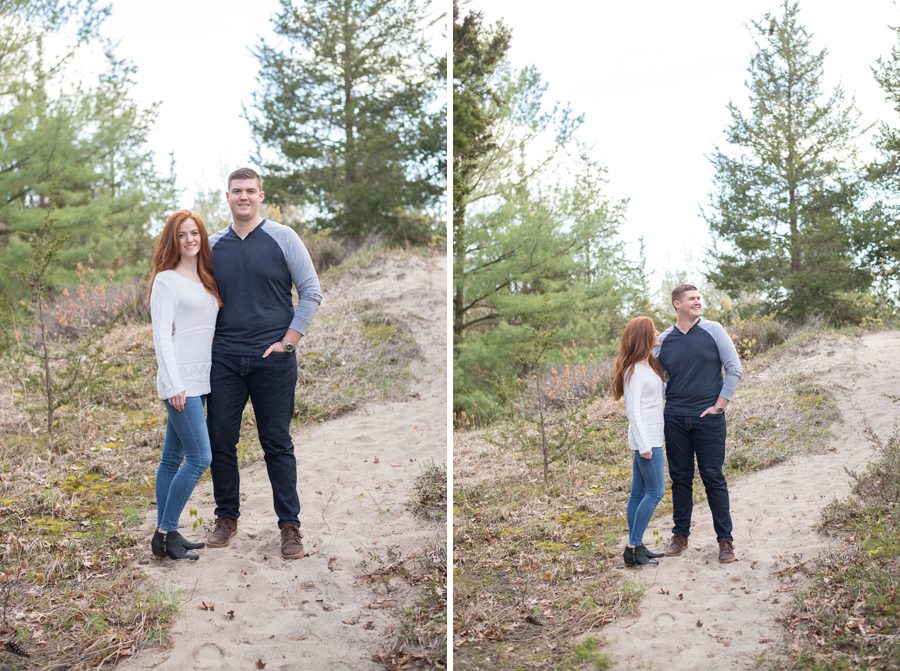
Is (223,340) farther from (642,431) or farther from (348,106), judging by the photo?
(348,106)

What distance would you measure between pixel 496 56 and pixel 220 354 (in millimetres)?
2149

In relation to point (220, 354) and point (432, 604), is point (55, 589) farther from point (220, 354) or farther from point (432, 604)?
point (432, 604)

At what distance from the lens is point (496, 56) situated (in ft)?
14.6

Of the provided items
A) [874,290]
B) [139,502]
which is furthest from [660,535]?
[139,502]

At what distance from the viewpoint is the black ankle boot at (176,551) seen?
3.40 meters

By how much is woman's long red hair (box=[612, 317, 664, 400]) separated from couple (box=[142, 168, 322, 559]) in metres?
1.32

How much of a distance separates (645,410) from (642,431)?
0.09 meters

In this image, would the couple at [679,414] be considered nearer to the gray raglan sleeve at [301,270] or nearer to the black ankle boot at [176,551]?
the gray raglan sleeve at [301,270]

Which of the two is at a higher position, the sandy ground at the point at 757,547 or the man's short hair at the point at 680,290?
the man's short hair at the point at 680,290

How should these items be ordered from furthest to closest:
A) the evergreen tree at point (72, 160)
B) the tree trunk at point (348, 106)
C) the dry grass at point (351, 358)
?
the tree trunk at point (348, 106) → the evergreen tree at point (72, 160) → the dry grass at point (351, 358)

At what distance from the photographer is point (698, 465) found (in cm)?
355

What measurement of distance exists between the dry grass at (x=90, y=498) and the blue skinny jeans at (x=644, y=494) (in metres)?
1.82

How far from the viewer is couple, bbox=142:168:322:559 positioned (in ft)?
10.8

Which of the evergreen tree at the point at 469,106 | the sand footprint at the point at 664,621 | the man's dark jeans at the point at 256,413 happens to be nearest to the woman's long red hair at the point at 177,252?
the man's dark jeans at the point at 256,413
